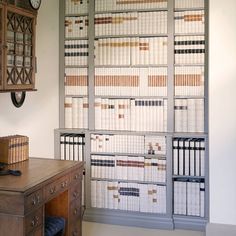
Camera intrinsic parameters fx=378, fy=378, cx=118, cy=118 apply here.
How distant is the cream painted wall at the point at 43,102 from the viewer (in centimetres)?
340

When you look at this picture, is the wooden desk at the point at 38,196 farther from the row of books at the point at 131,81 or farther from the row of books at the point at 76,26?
the row of books at the point at 76,26

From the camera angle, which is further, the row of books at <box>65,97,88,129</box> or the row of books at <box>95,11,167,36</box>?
the row of books at <box>65,97,88,129</box>

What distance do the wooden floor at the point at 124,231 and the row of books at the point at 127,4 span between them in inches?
91.0

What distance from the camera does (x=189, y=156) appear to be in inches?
153

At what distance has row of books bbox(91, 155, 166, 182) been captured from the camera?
12.9 feet

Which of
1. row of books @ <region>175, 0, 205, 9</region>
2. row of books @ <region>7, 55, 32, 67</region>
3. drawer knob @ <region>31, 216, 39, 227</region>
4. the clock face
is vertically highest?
row of books @ <region>175, 0, 205, 9</region>

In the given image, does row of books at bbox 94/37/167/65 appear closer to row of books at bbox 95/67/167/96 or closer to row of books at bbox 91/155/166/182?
row of books at bbox 95/67/167/96

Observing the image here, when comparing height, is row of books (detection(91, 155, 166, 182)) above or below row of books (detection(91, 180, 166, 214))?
above

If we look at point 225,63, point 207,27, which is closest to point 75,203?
point 225,63

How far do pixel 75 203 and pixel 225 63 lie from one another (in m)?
1.90

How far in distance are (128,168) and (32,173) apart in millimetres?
1537

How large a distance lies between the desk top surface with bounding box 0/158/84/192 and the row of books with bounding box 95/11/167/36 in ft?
5.43

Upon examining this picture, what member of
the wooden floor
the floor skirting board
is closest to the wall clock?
the wooden floor

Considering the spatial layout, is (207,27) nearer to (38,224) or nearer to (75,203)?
(75,203)
